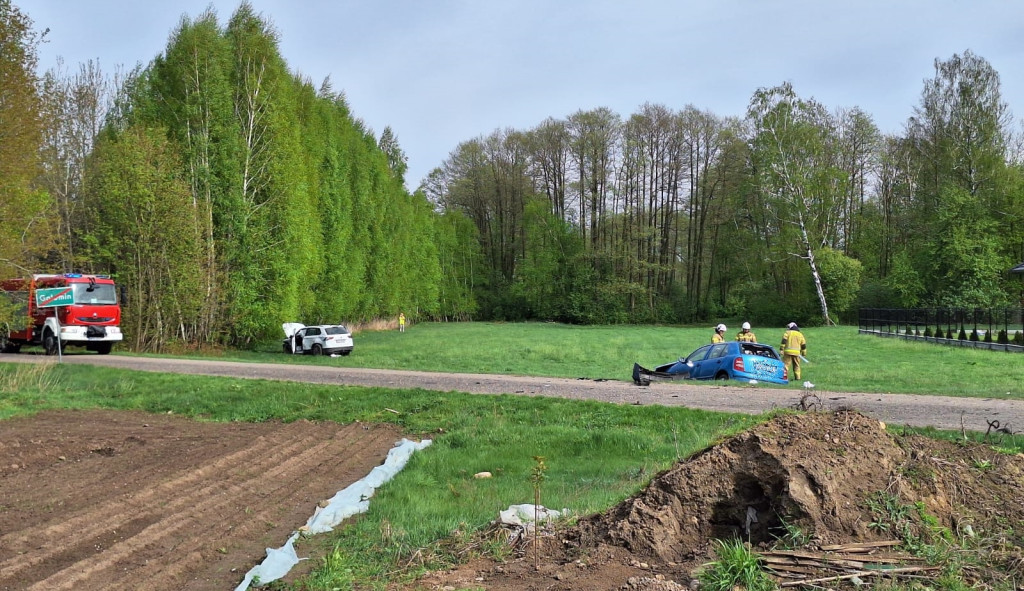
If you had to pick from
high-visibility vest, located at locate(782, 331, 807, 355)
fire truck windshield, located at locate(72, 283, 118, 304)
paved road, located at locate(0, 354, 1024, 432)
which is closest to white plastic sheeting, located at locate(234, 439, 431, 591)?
paved road, located at locate(0, 354, 1024, 432)

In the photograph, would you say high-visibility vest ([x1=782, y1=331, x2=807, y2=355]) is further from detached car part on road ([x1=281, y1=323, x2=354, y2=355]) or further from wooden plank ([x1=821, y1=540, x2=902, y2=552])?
detached car part on road ([x1=281, y1=323, x2=354, y2=355])

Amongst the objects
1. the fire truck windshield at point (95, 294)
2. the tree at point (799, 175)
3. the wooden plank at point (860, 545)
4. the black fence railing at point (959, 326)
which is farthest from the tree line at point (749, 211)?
the wooden plank at point (860, 545)

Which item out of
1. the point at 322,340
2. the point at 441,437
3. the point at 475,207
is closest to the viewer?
the point at 441,437

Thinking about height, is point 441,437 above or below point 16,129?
below

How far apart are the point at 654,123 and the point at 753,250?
16939 mm

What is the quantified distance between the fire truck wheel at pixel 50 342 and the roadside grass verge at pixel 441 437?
8.30m

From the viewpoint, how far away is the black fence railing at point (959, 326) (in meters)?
27.1

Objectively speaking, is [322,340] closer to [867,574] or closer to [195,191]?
[195,191]

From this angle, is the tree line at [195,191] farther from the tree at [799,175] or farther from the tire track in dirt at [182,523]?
the tree at [799,175]

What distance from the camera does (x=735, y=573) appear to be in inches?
142

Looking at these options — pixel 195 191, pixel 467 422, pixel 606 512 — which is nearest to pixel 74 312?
pixel 195 191

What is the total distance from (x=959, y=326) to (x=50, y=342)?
121 feet

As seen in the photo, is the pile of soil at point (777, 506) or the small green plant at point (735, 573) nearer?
the small green plant at point (735, 573)

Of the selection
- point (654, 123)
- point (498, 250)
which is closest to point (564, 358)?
point (654, 123)
